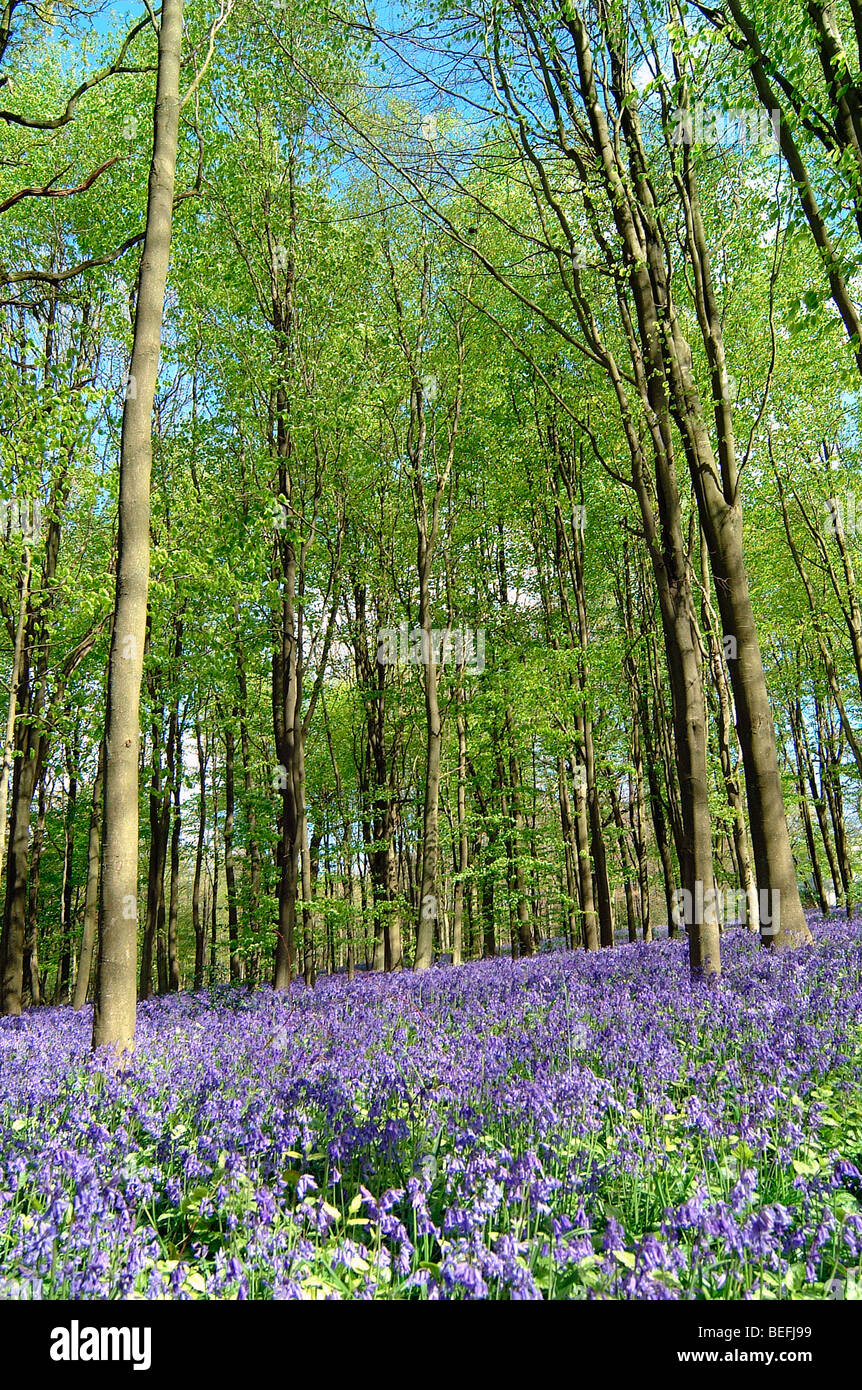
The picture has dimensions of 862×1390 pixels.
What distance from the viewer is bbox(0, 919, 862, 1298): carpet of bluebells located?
7.35ft

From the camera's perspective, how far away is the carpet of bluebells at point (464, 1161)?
2.24 meters

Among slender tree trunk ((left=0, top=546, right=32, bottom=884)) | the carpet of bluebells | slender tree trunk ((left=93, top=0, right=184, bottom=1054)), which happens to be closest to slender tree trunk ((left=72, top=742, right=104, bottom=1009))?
slender tree trunk ((left=0, top=546, right=32, bottom=884))

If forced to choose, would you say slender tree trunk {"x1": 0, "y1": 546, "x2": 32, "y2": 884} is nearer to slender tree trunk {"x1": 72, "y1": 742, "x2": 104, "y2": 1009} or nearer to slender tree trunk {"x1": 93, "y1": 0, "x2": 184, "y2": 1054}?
slender tree trunk {"x1": 72, "y1": 742, "x2": 104, "y2": 1009}

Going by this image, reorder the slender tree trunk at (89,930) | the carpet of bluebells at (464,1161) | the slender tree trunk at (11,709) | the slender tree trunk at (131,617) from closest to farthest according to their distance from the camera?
the carpet of bluebells at (464,1161), the slender tree trunk at (131,617), the slender tree trunk at (11,709), the slender tree trunk at (89,930)

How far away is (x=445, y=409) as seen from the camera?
61.4 ft

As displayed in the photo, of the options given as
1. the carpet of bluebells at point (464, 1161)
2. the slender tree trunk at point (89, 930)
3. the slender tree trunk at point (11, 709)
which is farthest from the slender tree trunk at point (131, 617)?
the slender tree trunk at point (89, 930)

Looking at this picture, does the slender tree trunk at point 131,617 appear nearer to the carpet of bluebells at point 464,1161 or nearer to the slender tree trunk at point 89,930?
the carpet of bluebells at point 464,1161

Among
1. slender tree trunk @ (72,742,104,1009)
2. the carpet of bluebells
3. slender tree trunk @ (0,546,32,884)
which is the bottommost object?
Result: the carpet of bluebells

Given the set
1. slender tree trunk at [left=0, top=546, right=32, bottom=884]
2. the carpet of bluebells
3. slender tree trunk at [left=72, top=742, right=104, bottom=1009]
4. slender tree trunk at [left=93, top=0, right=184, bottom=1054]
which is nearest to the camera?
the carpet of bluebells

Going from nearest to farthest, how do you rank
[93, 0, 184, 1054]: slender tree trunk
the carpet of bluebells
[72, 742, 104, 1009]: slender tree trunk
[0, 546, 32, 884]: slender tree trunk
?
the carpet of bluebells < [93, 0, 184, 1054]: slender tree trunk < [0, 546, 32, 884]: slender tree trunk < [72, 742, 104, 1009]: slender tree trunk

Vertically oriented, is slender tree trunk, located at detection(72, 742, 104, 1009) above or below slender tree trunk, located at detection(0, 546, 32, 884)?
below

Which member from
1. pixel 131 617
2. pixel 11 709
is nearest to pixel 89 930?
pixel 11 709

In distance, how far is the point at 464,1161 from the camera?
2.97 meters

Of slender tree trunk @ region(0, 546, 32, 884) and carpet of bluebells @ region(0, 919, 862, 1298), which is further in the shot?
slender tree trunk @ region(0, 546, 32, 884)
